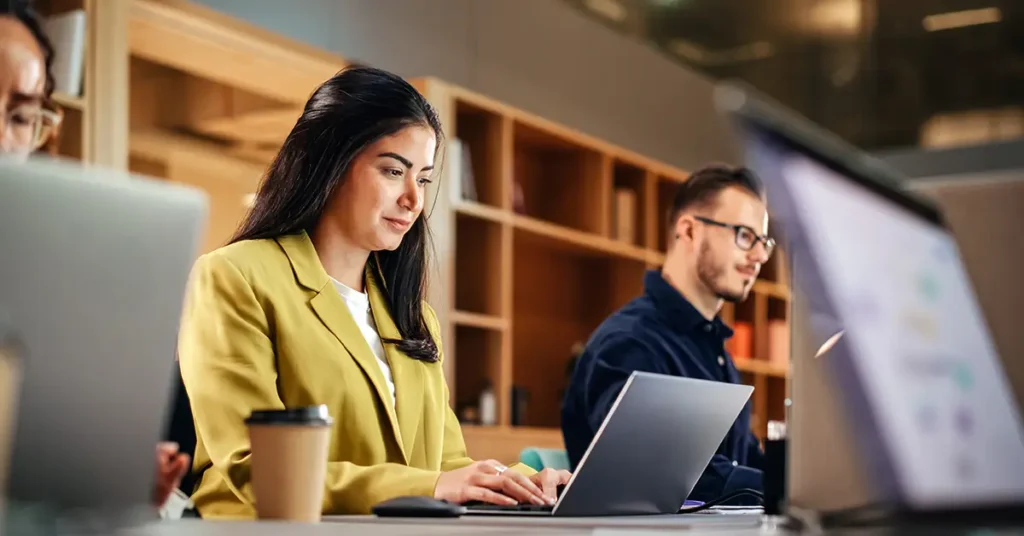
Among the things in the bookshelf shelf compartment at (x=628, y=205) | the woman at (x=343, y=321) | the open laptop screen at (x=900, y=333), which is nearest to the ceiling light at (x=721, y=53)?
the bookshelf shelf compartment at (x=628, y=205)

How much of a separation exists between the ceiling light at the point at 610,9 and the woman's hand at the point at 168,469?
5.23 metres

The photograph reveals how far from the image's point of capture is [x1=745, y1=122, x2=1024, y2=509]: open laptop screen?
35.1 inches

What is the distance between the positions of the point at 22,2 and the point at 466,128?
2.09 m

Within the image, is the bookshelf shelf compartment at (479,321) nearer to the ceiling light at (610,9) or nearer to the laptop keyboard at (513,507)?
the ceiling light at (610,9)

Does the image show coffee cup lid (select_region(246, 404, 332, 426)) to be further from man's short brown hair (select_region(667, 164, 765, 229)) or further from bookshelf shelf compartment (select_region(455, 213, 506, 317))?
bookshelf shelf compartment (select_region(455, 213, 506, 317))

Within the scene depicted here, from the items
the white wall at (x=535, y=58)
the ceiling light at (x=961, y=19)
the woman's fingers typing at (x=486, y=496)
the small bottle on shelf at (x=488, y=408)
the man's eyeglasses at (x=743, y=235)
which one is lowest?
the woman's fingers typing at (x=486, y=496)

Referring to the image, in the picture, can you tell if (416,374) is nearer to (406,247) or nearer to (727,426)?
(406,247)

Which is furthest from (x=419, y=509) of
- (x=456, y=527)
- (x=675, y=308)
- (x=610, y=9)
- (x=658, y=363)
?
(x=610, y=9)

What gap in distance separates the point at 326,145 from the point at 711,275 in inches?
62.7

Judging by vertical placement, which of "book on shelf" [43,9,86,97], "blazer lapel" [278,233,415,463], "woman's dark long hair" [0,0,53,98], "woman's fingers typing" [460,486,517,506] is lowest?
"woman's fingers typing" [460,486,517,506]

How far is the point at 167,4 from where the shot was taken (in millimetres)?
3451

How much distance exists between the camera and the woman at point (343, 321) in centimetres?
167

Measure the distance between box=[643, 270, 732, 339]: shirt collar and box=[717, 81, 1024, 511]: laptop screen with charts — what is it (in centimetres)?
214

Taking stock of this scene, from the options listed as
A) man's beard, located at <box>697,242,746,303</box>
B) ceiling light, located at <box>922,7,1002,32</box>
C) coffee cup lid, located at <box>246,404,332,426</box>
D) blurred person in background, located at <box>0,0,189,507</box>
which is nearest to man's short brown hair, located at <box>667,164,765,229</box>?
man's beard, located at <box>697,242,746,303</box>
